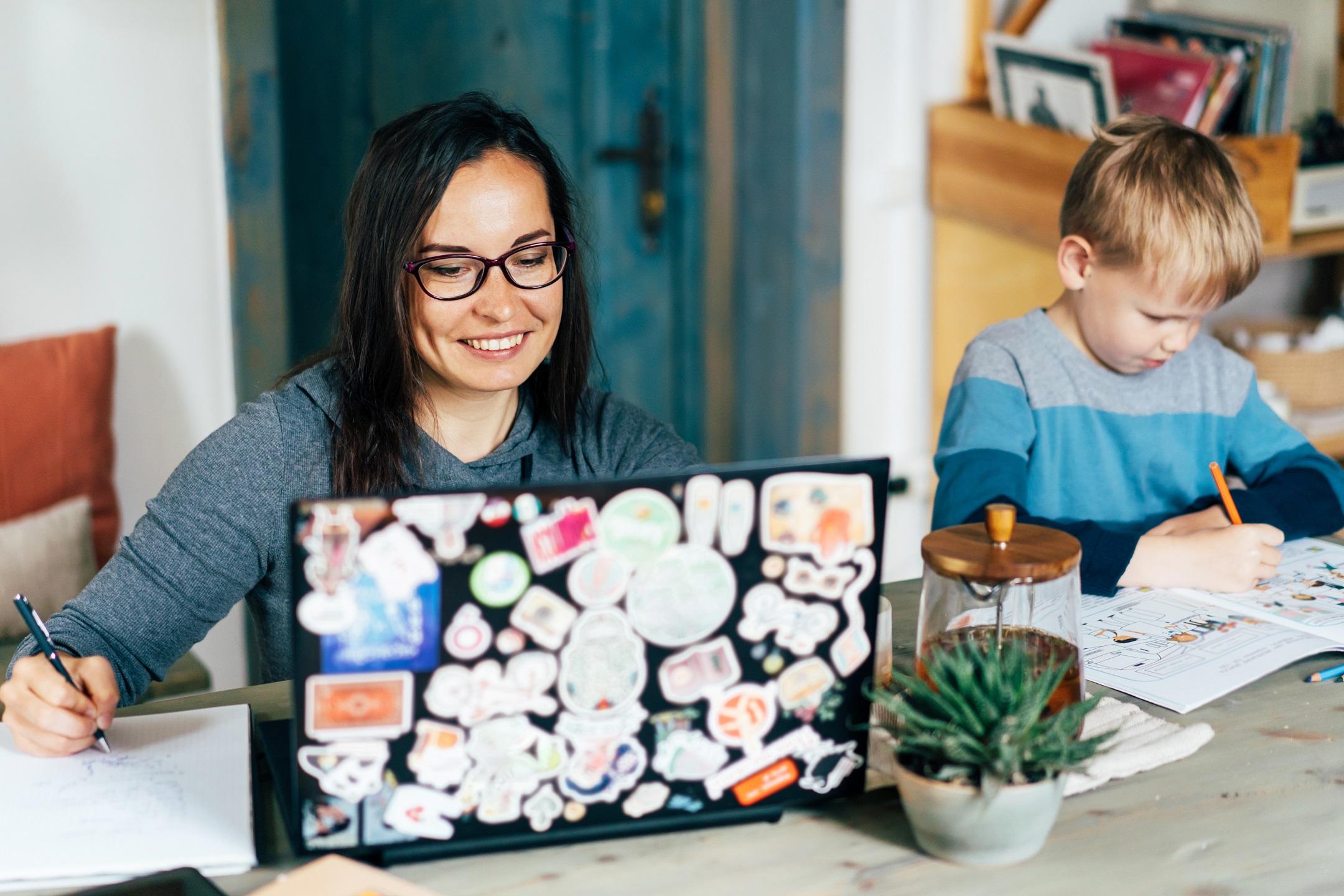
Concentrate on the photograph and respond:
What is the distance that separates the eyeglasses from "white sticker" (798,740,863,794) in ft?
1.95

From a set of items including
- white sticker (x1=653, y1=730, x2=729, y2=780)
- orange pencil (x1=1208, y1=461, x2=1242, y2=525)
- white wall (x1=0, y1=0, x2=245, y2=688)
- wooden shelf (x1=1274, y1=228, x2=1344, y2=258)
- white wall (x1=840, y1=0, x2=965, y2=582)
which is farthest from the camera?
white wall (x1=840, y1=0, x2=965, y2=582)

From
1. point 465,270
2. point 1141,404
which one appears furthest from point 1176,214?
point 465,270

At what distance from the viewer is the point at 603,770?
869 millimetres

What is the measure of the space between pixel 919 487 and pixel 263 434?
1890 millimetres

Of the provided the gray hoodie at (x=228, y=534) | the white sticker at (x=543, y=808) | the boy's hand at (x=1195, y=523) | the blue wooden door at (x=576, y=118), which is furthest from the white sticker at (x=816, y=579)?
the blue wooden door at (x=576, y=118)

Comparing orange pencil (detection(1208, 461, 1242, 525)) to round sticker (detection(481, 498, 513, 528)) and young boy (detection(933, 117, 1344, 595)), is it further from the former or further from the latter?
round sticker (detection(481, 498, 513, 528))

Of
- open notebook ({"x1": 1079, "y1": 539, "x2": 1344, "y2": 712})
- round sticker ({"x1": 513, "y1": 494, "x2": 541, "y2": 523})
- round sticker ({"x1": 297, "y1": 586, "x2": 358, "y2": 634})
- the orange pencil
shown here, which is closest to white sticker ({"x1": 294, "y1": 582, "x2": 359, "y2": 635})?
round sticker ({"x1": 297, "y1": 586, "x2": 358, "y2": 634})

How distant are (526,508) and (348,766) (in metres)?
0.20

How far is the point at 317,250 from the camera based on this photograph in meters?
2.80

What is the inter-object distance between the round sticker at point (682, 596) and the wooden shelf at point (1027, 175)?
5.43ft

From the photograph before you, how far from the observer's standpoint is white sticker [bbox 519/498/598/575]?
32.1 inches

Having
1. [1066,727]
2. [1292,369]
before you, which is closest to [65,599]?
[1066,727]

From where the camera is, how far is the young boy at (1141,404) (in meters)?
1.45

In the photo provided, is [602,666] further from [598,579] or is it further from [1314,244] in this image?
[1314,244]
